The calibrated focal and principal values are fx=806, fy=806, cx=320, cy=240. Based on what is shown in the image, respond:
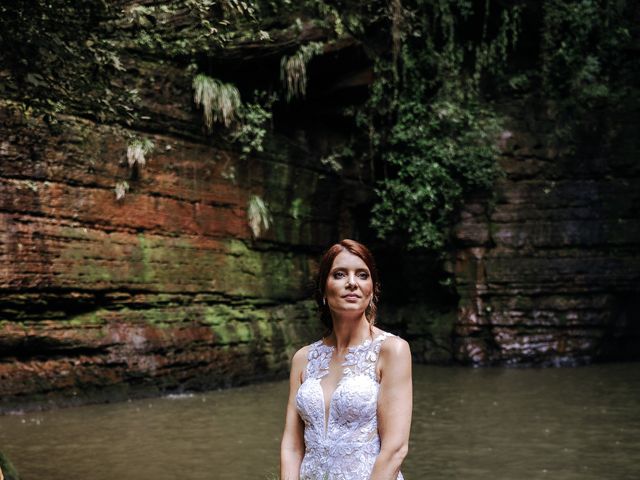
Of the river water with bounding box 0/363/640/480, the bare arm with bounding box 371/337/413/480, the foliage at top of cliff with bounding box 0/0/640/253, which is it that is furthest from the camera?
the foliage at top of cliff with bounding box 0/0/640/253

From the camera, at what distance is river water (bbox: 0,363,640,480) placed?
26.6ft

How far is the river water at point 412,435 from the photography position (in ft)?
26.6

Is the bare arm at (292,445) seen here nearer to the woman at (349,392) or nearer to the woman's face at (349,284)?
the woman at (349,392)

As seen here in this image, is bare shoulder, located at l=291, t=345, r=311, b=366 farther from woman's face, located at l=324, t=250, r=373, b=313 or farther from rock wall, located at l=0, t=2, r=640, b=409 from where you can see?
rock wall, located at l=0, t=2, r=640, b=409

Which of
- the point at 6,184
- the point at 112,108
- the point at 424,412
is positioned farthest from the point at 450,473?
the point at 6,184

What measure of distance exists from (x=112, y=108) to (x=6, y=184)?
512 cm

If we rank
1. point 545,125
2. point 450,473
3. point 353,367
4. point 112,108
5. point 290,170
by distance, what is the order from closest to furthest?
point 353,367
point 112,108
point 450,473
point 290,170
point 545,125

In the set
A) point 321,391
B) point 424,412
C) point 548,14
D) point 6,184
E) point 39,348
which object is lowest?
point 424,412

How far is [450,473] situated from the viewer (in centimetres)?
802

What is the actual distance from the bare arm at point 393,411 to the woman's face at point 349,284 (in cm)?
24

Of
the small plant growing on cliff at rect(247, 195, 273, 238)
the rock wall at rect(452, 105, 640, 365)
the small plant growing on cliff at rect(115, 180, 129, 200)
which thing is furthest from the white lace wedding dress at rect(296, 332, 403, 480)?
the rock wall at rect(452, 105, 640, 365)

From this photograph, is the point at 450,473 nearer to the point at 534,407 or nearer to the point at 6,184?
Result: the point at 534,407

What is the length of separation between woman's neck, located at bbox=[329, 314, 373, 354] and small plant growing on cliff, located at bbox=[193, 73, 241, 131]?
38.2 feet

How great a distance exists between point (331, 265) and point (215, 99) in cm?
1180
